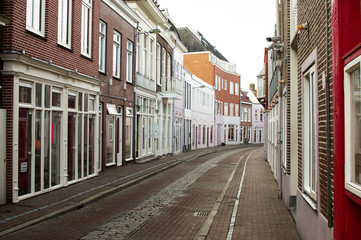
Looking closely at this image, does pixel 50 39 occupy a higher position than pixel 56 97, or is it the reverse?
pixel 50 39

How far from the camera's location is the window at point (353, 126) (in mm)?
3436

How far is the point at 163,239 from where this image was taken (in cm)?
676

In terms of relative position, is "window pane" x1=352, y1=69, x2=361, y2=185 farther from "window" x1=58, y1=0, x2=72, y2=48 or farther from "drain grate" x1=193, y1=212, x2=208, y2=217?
"window" x1=58, y1=0, x2=72, y2=48

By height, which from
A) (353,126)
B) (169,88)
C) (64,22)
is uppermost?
(64,22)

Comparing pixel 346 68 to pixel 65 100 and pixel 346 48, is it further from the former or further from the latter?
pixel 65 100

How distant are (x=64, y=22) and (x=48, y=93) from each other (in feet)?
8.74

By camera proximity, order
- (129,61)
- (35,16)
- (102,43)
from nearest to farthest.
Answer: (35,16), (102,43), (129,61)

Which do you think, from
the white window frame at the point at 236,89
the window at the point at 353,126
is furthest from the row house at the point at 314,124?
the white window frame at the point at 236,89

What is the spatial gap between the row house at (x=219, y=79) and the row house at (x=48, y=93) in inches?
1285

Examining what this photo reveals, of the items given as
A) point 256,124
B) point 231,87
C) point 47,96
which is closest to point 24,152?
point 47,96

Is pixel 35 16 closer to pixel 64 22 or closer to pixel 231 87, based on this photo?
pixel 64 22

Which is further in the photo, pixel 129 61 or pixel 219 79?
pixel 219 79

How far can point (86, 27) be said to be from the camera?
536 inches

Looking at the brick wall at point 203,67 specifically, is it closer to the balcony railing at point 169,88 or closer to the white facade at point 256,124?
the white facade at point 256,124
